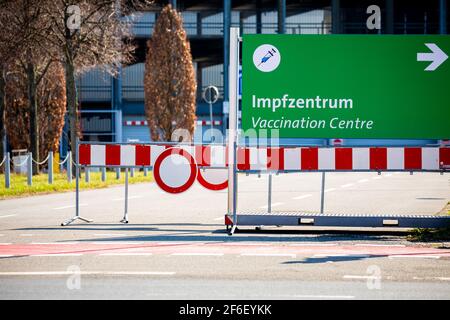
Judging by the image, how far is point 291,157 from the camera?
14.8 m

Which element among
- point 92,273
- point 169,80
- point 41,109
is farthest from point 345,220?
Result: point 169,80

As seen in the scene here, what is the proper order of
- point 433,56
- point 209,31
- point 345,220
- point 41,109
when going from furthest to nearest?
point 209,31 → point 41,109 → point 433,56 → point 345,220

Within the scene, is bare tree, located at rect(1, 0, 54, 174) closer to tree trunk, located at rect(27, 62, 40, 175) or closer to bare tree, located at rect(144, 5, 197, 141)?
tree trunk, located at rect(27, 62, 40, 175)

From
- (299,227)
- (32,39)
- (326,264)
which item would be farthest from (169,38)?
(326,264)

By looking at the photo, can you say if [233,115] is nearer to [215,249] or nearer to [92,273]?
[215,249]

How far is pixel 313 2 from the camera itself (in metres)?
55.1

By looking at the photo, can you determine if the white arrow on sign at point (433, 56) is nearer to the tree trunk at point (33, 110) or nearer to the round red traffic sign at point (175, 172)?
the round red traffic sign at point (175, 172)

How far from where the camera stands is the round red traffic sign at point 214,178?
52.6 ft

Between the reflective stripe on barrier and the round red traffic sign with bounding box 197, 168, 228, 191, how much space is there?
1.29ft

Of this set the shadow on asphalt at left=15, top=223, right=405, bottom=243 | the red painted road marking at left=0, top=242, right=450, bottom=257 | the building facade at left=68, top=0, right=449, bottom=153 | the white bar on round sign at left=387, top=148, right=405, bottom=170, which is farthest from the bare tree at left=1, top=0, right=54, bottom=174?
the building facade at left=68, top=0, right=449, bottom=153

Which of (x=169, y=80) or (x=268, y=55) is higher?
(x=169, y=80)

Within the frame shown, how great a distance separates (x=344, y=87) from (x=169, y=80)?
1110 inches
